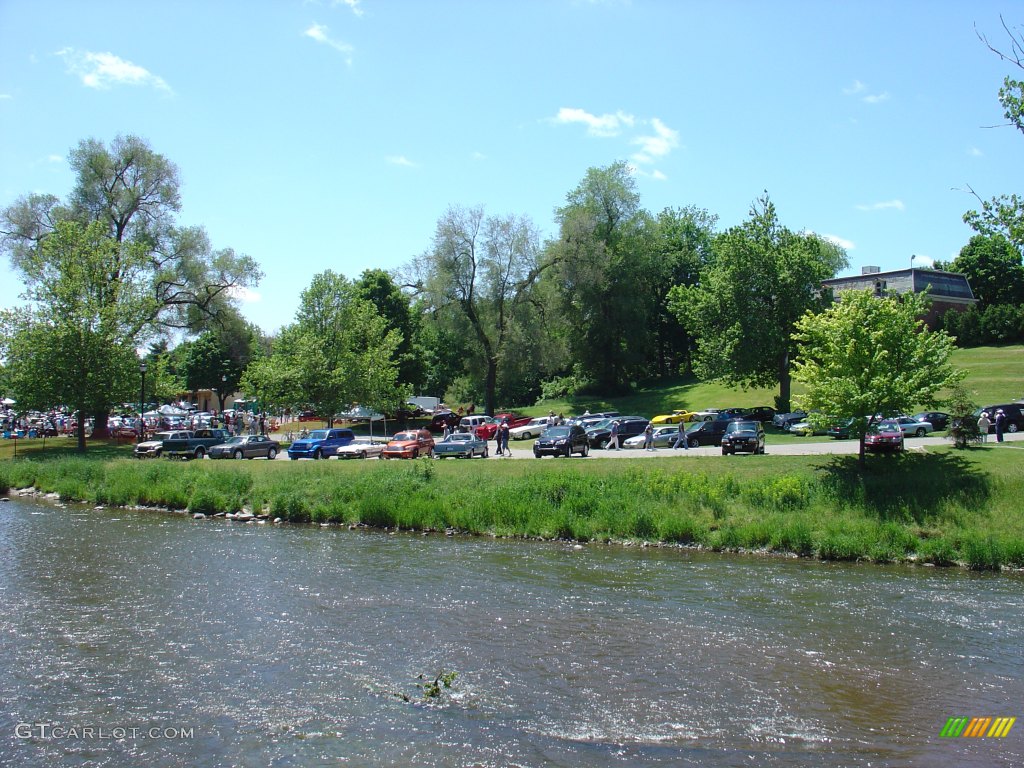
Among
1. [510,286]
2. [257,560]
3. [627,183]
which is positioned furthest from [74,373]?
[627,183]

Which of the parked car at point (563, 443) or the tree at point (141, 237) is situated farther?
the tree at point (141, 237)

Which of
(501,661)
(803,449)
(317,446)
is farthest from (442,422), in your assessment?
(501,661)

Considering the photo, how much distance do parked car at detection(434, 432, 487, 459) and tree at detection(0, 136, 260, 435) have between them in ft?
71.5

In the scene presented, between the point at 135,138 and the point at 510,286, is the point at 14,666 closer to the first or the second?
the point at 135,138

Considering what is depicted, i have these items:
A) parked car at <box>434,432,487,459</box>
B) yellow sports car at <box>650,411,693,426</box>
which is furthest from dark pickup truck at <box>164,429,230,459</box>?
yellow sports car at <box>650,411,693,426</box>

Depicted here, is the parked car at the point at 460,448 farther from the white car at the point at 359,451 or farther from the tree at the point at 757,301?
the tree at the point at 757,301

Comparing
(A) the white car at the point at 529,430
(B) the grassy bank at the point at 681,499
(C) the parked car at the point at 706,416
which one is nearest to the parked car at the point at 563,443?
(B) the grassy bank at the point at 681,499

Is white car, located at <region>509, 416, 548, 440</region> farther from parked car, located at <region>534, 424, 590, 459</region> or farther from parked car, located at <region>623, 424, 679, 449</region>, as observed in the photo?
parked car, located at <region>534, 424, 590, 459</region>

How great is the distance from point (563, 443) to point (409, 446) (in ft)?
26.3

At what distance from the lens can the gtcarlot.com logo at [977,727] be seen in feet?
35.5

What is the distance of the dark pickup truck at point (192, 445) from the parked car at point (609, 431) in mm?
20588

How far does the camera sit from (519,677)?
1266 cm

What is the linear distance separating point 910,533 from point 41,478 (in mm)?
36900

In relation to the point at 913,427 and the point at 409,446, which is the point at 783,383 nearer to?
the point at 913,427
